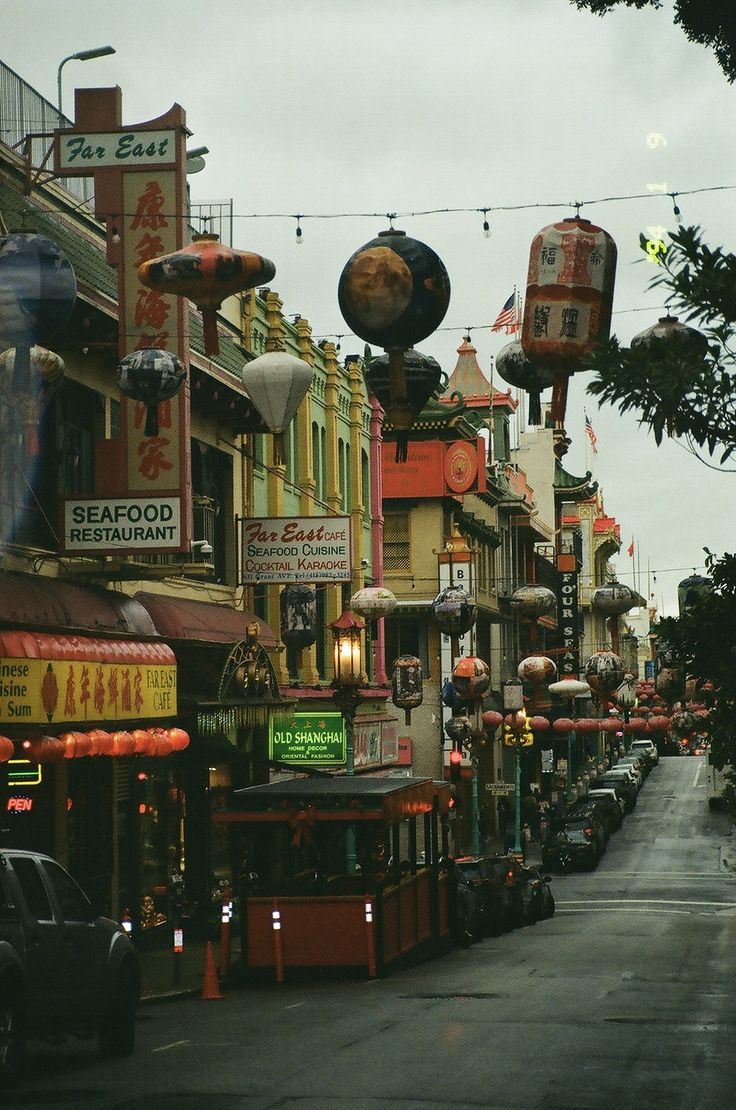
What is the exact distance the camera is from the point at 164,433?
24547 millimetres

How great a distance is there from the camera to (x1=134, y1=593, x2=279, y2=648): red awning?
26688mm

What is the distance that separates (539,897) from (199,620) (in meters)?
12.3

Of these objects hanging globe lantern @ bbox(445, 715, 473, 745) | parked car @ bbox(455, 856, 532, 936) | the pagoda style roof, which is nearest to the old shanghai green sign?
parked car @ bbox(455, 856, 532, 936)

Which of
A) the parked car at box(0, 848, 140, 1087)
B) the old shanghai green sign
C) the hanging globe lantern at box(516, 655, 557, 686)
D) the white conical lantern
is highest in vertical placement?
the white conical lantern

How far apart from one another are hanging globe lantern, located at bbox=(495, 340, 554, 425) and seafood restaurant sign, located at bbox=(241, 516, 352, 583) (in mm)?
16957

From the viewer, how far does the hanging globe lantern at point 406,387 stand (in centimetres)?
1378

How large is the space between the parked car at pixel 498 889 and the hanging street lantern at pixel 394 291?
20149 millimetres

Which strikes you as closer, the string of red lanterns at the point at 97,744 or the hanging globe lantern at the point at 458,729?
the string of red lanterns at the point at 97,744

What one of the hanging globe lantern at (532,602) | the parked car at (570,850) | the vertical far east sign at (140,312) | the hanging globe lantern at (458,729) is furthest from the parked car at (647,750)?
the vertical far east sign at (140,312)

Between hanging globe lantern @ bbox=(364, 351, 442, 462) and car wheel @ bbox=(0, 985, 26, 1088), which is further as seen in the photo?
hanging globe lantern @ bbox=(364, 351, 442, 462)

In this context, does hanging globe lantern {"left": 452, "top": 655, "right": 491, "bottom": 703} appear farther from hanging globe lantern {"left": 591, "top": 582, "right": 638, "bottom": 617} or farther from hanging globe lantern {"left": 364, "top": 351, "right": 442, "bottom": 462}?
hanging globe lantern {"left": 364, "top": 351, "right": 442, "bottom": 462}

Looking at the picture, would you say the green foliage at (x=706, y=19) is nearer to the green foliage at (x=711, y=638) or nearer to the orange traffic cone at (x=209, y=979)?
the green foliage at (x=711, y=638)

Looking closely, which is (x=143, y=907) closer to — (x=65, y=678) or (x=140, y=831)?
(x=140, y=831)

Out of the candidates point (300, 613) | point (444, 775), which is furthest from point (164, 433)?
point (444, 775)
